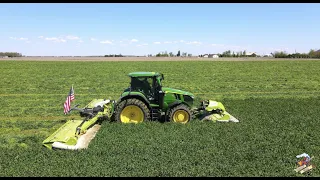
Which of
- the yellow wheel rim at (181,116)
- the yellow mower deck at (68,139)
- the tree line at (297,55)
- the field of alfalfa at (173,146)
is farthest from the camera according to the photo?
the tree line at (297,55)

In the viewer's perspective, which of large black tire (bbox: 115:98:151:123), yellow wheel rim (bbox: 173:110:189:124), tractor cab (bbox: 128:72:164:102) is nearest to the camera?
large black tire (bbox: 115:98:151:123)

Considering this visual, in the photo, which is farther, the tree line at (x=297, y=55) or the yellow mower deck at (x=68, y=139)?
the tree line at (x=297, y=55)

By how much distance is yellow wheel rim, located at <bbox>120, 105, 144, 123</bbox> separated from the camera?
10.6 meters

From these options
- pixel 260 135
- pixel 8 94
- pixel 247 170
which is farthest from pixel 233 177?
pixel 8 94

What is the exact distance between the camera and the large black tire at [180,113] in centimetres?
1060

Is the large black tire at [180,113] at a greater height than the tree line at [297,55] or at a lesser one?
lesser

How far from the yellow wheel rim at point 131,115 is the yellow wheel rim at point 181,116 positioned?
1179mm

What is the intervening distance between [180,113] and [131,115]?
1756 mm

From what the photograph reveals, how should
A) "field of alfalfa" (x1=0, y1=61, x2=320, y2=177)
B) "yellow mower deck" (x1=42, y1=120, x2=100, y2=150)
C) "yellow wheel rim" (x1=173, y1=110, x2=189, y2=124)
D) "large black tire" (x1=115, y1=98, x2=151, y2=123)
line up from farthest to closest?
"yellow wheel rim" (x1=173, y1=110, x2=189, y2=124)
"large black tire" (x1=115, y1=98, x2=151, y2=123)
"yellow mower deck" (x1=42, y1=120, x2=100, y2=150)
"field of alfalfa" (x1=0, y1=61, x2=320, y2=177)

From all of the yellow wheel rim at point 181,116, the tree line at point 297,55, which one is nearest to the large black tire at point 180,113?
the yellow wheel rim at point 181,116

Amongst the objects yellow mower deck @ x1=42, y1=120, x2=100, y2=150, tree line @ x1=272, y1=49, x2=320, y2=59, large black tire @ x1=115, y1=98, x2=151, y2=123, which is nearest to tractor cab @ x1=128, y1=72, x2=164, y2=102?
large black tire @ x1=115, y1=98, x2=151, y2=123

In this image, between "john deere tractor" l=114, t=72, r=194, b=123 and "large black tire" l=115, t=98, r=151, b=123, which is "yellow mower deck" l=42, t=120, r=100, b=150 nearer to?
"large black tire" l=115, t=98, r=151, b=123

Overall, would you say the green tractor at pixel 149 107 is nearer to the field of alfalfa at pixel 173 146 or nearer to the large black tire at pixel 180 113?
the large black tire at pixel 180 113

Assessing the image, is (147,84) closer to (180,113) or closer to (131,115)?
(131,115)
